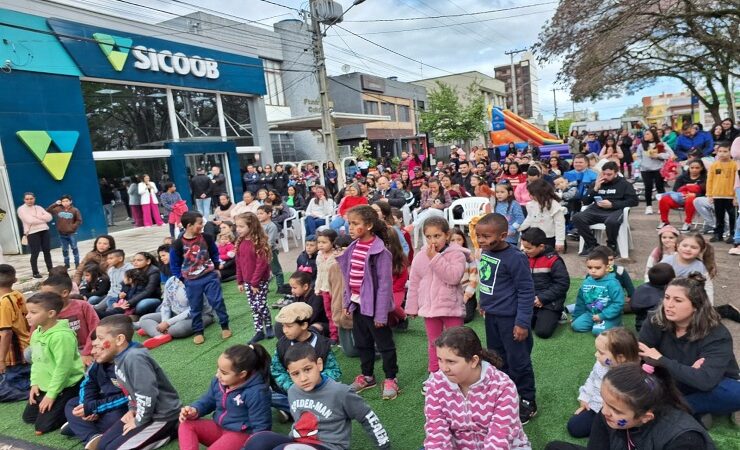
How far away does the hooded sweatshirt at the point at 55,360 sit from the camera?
3.86 meters

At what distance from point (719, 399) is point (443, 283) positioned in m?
1.84

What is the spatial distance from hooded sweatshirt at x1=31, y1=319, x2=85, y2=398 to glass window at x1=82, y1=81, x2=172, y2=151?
→ 12365 millimetres

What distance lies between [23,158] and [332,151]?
8.09m

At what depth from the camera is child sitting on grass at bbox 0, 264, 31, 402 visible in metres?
4.32

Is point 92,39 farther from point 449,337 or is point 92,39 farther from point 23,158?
point 449,337

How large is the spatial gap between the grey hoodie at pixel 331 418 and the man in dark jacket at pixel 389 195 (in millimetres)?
6619

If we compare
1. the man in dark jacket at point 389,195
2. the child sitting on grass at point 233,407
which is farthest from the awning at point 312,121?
the child sitting on grass at point 233,407

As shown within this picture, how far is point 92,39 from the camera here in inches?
548

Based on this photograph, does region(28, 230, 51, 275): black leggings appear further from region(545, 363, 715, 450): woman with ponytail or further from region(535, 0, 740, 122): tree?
region(535, 0, 740, 122): tree

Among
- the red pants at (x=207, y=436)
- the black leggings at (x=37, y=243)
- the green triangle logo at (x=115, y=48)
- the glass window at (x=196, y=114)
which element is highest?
the green triangle logo at (x=115, y=48)

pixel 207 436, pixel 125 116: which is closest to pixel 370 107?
pixel 125 116

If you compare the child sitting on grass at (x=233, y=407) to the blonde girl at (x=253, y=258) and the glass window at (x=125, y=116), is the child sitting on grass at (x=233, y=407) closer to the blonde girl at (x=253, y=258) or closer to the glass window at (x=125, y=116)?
the blonde girl at (x=253, y=258)

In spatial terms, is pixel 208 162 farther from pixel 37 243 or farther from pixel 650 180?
pixel 650 180

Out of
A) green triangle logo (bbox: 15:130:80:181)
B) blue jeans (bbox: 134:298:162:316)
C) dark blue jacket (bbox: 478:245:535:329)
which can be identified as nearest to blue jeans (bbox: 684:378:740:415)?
dark blue jacket (bbox: 478:245:535:329)
